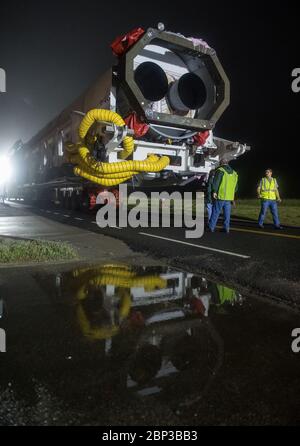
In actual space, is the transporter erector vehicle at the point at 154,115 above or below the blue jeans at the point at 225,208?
above

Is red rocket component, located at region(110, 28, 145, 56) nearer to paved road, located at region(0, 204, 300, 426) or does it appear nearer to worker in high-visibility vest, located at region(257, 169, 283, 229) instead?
paved road, located at region(0, 204, 300, 426)

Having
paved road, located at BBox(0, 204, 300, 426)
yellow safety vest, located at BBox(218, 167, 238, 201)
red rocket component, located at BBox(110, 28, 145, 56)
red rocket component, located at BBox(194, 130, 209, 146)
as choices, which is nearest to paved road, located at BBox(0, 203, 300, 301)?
paved road, located at BBox(0, 204, 300, 426)

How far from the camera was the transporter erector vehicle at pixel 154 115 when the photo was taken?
7309 mm

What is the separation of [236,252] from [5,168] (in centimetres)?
2406

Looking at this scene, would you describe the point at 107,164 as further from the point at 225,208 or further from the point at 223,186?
the point at 225,208

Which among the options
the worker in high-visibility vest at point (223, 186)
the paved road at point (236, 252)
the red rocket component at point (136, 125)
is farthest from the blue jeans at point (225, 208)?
the red rocket component at point (136, 125)

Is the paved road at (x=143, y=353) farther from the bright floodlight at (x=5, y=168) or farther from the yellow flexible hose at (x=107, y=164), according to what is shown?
the bright floodlight at (x=5, y=168)

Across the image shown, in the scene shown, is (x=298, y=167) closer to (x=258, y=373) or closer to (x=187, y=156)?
(x=187, y=156)

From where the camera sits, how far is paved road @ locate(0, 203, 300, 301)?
455 centimetres

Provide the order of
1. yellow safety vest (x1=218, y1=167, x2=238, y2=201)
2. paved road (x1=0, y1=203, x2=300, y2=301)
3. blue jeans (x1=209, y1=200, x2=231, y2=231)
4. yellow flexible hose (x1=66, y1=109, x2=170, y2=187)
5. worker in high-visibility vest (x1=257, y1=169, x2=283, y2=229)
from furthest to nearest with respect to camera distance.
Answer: worker in high-visibility vest (x1=257, y1=169, x2=283, y2=229)
blue jeans (x1=209, y1=200, x2=231, y2=231)
yellow safety vest (x1=218, y1=167, x2=238, y2=201)
yellow flexible hose (x1=66, y1=109, x2=170, y2=187)
paved road (x1=0, y1=203, x2=300, y2=301)

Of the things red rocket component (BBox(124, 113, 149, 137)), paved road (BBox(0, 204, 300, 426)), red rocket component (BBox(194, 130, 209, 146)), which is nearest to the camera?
paved road (BBox(0, 204, 300, 426))

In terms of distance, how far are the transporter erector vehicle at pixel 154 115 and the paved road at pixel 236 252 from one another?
141 centimetres

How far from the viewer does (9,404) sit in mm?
1993

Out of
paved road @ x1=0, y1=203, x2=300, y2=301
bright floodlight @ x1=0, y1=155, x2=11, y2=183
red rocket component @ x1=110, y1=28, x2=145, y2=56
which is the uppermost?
red rocket component @ x1=110, y1=28, x2=145, y2=56
